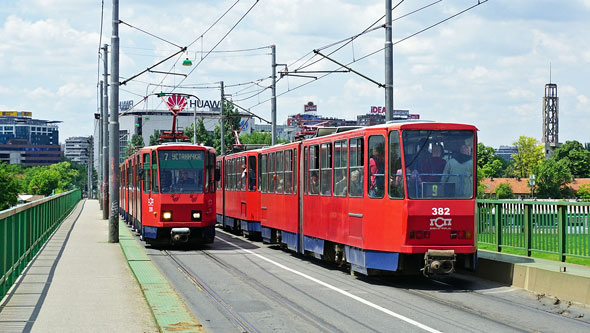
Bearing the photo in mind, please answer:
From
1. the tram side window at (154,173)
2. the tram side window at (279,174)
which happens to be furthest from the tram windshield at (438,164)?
the tram side window at (154,173)

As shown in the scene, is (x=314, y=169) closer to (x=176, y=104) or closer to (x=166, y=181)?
(x=166, y=181)

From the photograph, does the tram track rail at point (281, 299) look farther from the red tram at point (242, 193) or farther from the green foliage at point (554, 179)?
the green foliage at point (554, 179)

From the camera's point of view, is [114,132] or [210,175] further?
[114,132]

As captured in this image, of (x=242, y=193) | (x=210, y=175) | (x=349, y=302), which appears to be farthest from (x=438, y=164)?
(x=242, y=193)

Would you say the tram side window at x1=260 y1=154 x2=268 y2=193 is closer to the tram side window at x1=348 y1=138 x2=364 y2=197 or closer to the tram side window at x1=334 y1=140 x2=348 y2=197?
the tram side window at x1=334 y1=140 x2=348 y2=197

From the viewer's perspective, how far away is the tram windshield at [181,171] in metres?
24.4

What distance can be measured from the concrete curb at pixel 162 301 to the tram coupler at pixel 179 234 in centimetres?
394

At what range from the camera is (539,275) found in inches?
559

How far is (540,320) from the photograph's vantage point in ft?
37.3

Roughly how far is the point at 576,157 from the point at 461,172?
142 meters

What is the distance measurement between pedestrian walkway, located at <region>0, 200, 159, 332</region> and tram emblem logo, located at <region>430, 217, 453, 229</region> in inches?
212

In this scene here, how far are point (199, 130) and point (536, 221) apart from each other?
96.3m

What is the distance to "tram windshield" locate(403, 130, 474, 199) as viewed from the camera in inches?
598

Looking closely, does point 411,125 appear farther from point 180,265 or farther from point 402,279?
point 180,265
